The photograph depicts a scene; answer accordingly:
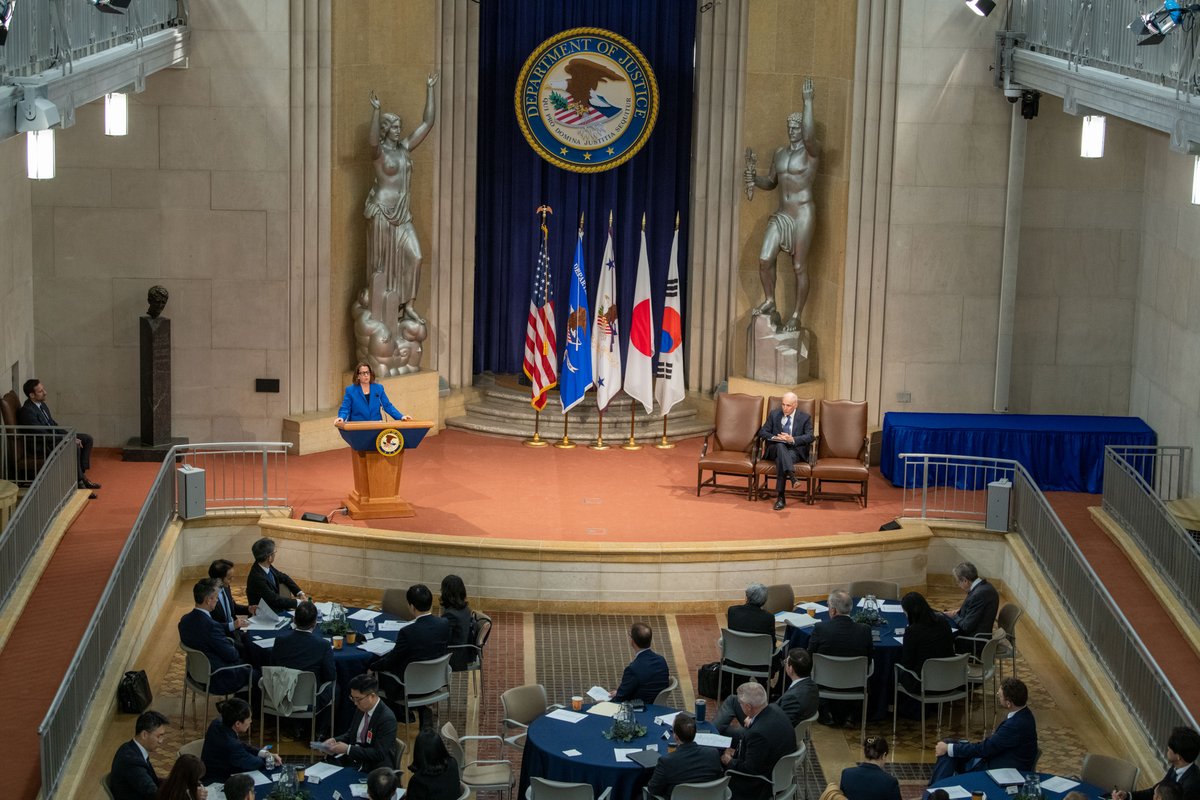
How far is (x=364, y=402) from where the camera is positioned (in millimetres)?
16750

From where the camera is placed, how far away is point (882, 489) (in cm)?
1859

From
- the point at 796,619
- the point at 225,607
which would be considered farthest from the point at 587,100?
the point at 225,607

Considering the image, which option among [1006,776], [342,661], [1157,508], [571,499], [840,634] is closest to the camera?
[1006,776]

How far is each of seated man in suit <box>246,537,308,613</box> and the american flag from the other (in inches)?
236

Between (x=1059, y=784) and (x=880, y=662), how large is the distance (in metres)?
2.88

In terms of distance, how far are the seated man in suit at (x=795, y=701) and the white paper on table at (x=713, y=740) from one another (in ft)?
0.52

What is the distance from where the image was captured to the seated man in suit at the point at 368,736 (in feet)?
35.9

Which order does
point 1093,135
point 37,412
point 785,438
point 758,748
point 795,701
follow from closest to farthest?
point 758,748 < point 795,701 < point 1093,135 < point 37,412 < point 785,438

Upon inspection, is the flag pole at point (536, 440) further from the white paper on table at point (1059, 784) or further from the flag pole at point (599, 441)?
the white paper on table at point (1059, 784)

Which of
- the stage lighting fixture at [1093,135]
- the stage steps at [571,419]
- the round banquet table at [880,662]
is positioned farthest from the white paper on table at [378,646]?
the stage lighting fixture at [1093,135]

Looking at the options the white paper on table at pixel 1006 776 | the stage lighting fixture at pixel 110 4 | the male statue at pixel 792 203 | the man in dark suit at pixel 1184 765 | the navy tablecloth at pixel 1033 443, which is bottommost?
the white paper on table at pixel 1006 776

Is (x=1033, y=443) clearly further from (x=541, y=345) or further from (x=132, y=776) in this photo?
(x=132, y=776)

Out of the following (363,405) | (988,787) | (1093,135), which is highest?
(1093,135)

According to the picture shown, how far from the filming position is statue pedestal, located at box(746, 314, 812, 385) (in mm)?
20297
